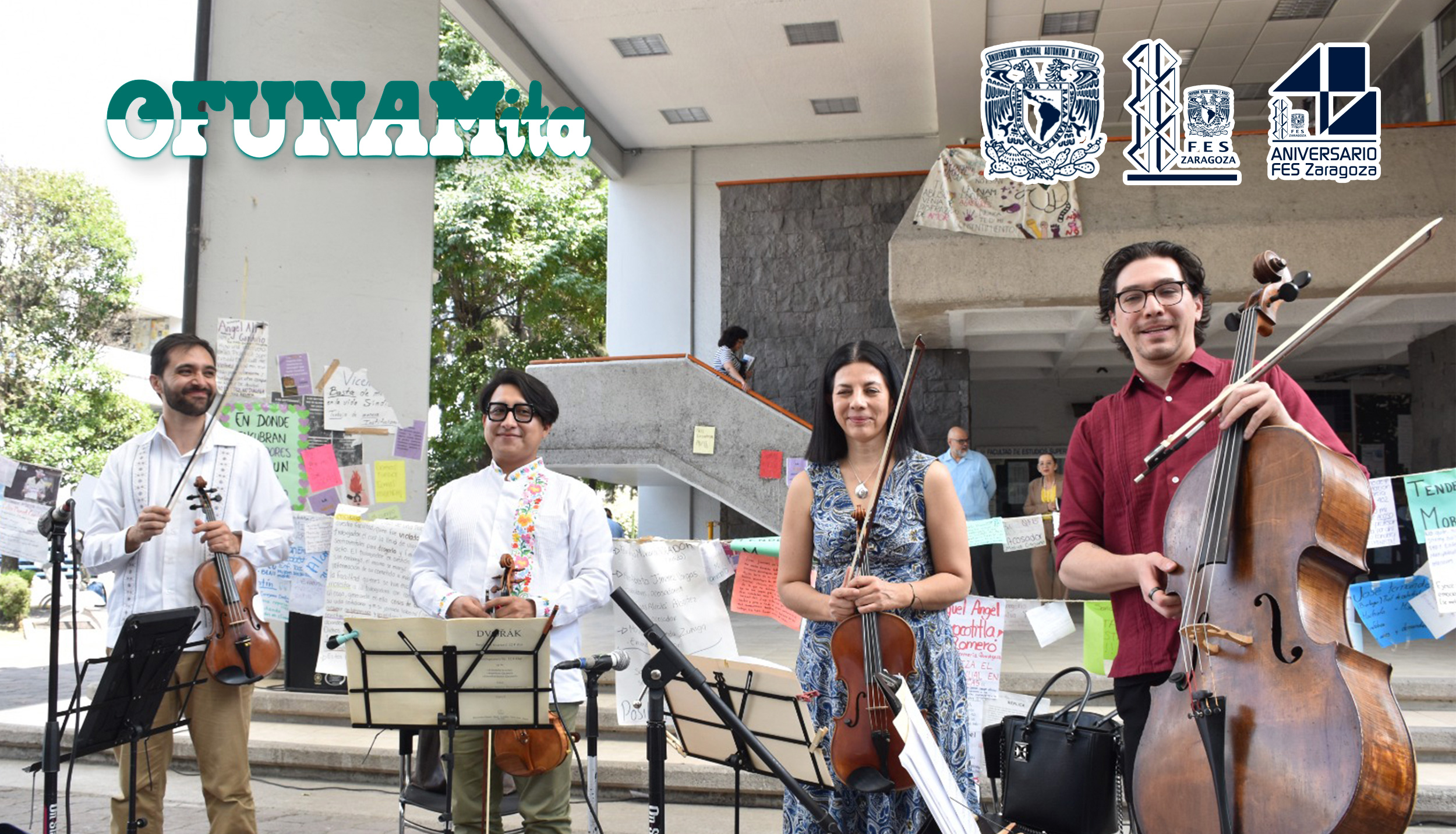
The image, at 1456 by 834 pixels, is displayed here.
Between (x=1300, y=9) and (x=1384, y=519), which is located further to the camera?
(x=1300, y=9)

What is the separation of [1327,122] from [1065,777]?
346 inches

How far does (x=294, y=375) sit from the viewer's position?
7.01 metres

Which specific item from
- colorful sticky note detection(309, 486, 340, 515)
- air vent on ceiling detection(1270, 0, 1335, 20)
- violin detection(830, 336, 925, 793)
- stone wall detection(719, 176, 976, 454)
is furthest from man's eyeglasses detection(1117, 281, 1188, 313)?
stone wall detection(719, 176, 976, 454)

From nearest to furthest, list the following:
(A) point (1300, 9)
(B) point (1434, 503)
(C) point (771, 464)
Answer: (B) point (1434, 503) → (A) point (1300, 9) → (C) point (771, 464)

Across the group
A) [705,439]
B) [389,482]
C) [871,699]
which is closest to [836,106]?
[705,439]

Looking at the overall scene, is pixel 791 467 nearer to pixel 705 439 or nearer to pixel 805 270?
pixel 705 439

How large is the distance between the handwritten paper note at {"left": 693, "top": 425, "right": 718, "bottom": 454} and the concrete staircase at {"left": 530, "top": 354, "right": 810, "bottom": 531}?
0.04 m

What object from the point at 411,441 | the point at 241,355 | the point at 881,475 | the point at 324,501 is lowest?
the point at 324,501

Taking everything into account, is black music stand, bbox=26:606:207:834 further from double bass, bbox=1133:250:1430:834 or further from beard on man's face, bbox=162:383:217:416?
double bass, bbox=1133:250:1430:834

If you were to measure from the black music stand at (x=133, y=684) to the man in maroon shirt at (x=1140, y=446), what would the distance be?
254 centimetres

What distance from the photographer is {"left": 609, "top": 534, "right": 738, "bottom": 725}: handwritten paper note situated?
4988 millimetres

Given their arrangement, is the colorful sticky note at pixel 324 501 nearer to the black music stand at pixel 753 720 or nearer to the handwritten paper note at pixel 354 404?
the handwritten paper note at pixel 354 404

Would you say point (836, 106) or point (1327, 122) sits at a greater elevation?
point (836, 106)

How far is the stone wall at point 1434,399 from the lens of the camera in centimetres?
1061
